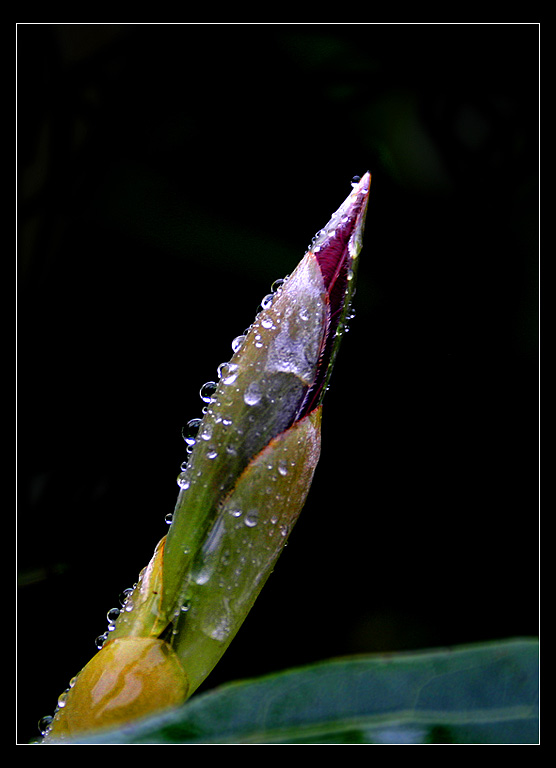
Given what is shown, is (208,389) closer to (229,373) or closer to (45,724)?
(229,373)

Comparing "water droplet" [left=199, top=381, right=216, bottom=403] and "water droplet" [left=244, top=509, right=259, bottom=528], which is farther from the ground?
"water droplet" [left=199, top=381, right=216, bottom=403]

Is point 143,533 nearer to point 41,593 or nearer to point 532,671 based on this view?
point 41,593

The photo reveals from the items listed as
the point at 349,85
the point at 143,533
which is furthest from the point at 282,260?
the point at 143,533

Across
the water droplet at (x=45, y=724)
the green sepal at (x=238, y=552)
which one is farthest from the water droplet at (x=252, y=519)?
the water droplet at (x=45, y=724)

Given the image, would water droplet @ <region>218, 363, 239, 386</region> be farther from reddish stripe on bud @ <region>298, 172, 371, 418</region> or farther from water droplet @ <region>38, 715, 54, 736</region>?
water droplet @ <region>38, 715, 54, 736</region>

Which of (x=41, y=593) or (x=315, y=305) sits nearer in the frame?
(x=315, y=305)

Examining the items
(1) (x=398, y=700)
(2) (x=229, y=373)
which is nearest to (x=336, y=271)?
(2) (x=229, y=373)

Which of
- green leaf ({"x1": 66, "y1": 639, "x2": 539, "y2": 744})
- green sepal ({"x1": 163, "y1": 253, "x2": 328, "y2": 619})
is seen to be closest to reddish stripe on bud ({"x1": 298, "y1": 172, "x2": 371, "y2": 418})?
green sepal ({"x1": 163, "y1": 253, "x2": 328, "y2": 619})
